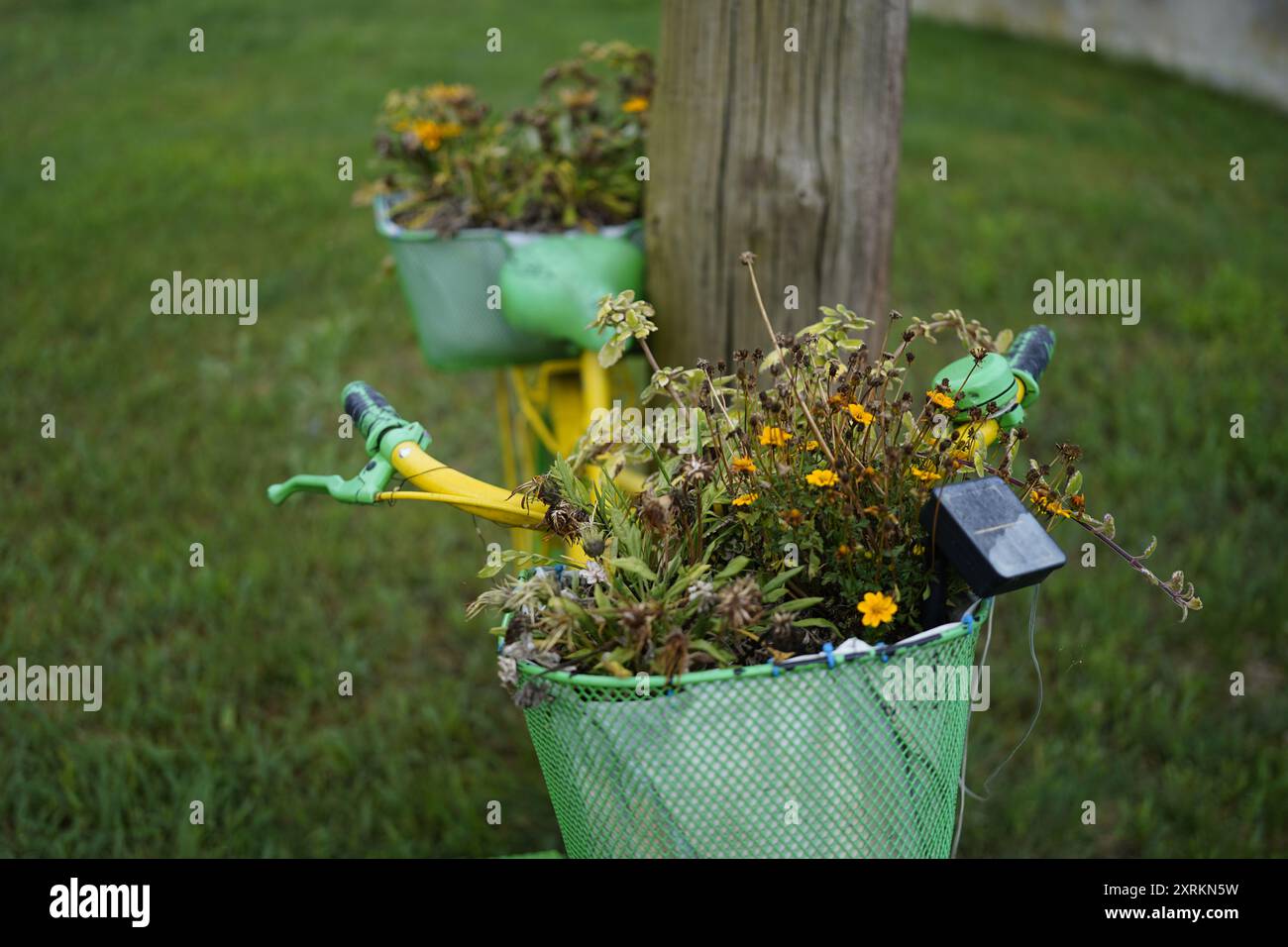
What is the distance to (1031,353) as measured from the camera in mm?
1533

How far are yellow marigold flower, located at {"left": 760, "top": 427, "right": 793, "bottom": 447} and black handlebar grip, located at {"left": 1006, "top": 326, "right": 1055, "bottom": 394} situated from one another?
344 millimetres

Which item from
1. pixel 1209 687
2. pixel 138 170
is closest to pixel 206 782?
pixel 1209 687

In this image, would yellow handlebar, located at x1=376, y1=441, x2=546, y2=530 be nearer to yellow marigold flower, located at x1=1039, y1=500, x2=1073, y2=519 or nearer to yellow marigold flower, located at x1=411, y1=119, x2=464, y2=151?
yellow marigold flower, located at x1=1039, y1=500, x2=1073, y2=519

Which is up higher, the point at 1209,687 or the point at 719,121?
the point at 719,121

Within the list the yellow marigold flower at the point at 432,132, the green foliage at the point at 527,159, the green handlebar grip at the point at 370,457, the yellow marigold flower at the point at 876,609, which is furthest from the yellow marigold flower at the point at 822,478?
the yellow marigold flower at the point at 432,132

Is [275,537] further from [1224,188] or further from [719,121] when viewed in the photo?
[1224,188]

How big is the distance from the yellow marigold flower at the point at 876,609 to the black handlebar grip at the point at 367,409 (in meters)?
0.67

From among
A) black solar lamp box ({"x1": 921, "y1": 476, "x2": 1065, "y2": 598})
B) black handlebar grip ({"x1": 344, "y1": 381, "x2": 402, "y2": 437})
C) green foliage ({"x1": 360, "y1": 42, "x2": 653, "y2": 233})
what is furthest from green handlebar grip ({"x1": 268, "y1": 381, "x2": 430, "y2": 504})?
green foliage ({"x1": 360, "y1": 42, "x2": 653, "y2": 233})

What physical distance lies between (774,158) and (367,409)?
0.76 m

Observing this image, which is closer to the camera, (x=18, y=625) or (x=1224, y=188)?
(x=18, y=625)

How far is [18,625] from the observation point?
3.21m

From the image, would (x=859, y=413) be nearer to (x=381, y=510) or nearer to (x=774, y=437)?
(x=774, y=437)
